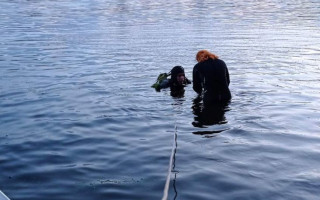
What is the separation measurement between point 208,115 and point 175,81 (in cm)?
337

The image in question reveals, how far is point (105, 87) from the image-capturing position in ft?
54.3

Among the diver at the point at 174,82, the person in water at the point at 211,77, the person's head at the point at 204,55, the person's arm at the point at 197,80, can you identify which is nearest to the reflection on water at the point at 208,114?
the person in water at the point at 211,77

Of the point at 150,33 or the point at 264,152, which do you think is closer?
the point at 264,152

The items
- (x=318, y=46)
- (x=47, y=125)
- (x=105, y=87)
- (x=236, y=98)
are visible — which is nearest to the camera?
(x=47, y=125)

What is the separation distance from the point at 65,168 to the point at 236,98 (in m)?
7.12

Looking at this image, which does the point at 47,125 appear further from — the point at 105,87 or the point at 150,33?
the point at 150,33

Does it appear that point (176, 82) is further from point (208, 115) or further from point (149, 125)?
point (149, 125)

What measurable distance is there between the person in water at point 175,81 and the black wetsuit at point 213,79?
6.17 feet

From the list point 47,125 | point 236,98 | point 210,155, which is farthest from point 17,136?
point 236,98

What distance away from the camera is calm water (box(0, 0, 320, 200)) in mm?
7984

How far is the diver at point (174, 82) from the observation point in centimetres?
1541

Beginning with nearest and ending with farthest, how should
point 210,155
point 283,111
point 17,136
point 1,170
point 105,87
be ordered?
point 1,170 → point 210,155 → point 17,136 → point 283,111 → point 105,87

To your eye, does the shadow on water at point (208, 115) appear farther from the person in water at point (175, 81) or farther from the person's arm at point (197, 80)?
the person in water at point (175, 81)

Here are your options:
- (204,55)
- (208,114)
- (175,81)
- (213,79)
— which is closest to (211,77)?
(213,79)
